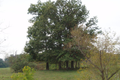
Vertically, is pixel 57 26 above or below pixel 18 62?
above

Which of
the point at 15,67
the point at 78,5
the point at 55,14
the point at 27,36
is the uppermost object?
the point at 78,5

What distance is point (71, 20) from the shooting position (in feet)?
66.7

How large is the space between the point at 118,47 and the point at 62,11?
16.1 meters

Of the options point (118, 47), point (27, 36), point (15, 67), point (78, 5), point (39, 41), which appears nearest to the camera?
point (118, 47)

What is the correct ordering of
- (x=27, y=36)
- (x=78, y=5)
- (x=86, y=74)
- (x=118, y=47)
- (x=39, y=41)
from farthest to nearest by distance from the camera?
(x=27, y=36), (x=78, y=5), (x=39, y=41), (x=86, y=74), (x=118, y=47)

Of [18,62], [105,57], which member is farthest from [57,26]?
[105,57]

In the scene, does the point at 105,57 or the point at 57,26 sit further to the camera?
the point at 57,26

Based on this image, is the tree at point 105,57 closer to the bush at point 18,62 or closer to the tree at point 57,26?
the tree at point 57,26

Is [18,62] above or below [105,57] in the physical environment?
below

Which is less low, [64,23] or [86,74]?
[64,23]

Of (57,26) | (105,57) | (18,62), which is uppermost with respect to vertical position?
(57,26)

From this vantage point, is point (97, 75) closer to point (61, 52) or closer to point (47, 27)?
point (61, 52)

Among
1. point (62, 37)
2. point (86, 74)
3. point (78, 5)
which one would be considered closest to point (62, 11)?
point (78, 5)

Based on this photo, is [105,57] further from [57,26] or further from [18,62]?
[18,62]
